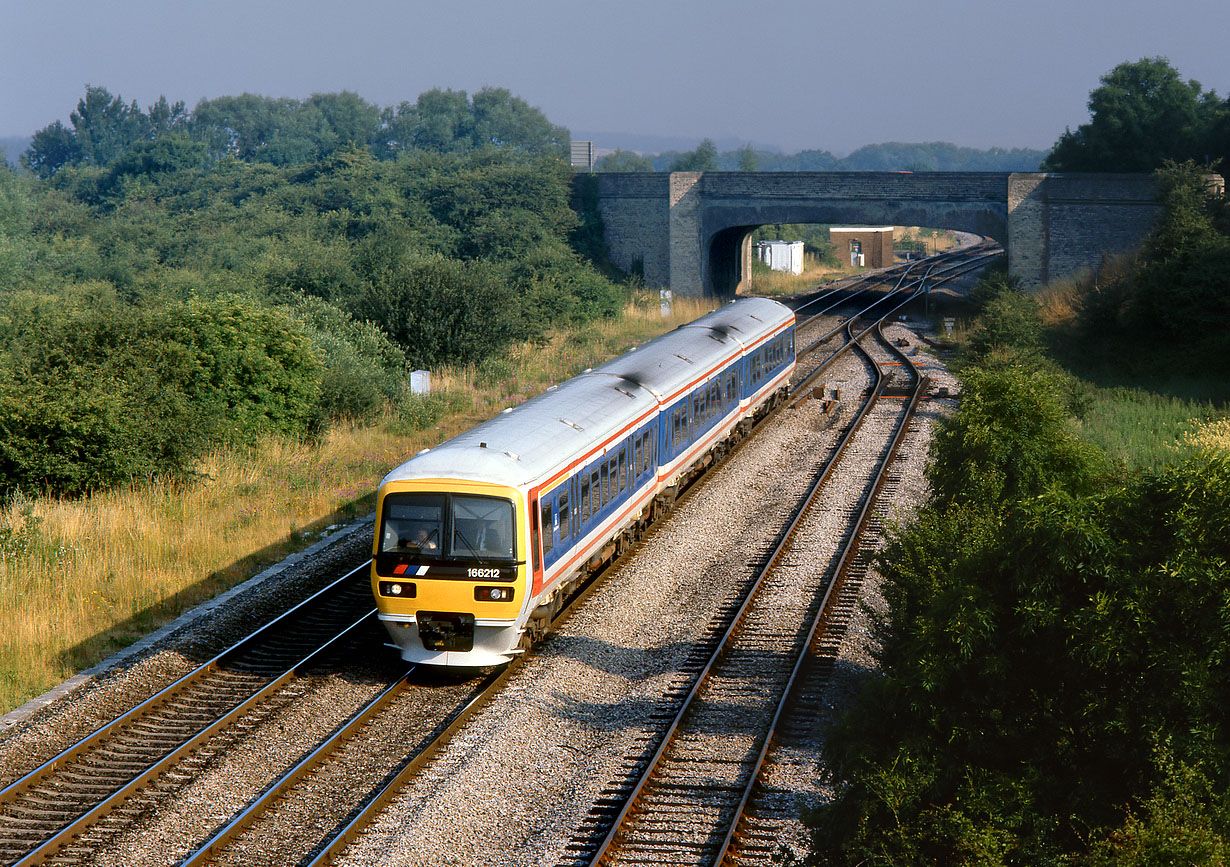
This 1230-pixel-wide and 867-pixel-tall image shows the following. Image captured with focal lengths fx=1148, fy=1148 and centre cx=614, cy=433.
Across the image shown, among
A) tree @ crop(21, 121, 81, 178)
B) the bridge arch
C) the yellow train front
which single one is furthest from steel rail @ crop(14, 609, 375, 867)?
tree @ crop(21, 121, 81, 178)

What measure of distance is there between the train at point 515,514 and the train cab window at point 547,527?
0.12ft

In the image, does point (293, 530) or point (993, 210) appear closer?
point (293, 530)

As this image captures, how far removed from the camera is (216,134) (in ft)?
559

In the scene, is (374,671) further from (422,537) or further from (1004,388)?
(1004,388)

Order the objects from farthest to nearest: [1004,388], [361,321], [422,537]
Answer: [361,321] → [1004,388] → [422,537]

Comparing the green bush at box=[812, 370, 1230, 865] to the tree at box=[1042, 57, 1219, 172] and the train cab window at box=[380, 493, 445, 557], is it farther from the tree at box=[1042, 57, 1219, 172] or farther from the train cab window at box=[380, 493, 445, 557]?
the tree at box=[1042, 57, 1219, 172]

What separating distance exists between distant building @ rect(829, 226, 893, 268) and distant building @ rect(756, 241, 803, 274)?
26.5 ft

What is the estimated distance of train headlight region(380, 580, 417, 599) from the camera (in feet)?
41.8

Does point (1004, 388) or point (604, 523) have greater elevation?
point (1004, 388)

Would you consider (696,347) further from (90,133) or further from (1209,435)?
(90,133)

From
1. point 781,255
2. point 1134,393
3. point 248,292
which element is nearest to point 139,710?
point 248,292

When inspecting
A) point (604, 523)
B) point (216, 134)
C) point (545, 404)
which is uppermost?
point (216, 134)

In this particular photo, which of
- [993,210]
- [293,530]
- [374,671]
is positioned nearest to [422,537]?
[374,671]

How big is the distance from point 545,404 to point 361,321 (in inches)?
789
